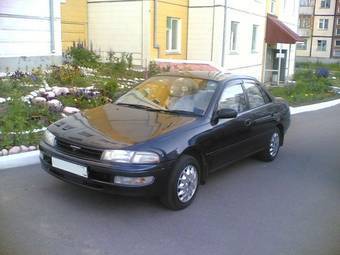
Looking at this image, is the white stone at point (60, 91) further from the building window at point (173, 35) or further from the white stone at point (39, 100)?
Answer: the building window at point (173, 35)

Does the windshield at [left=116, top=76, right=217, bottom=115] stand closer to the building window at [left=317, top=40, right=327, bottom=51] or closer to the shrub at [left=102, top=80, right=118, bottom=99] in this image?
the shrub at [left=102, top=80, right=118, bottom=99]

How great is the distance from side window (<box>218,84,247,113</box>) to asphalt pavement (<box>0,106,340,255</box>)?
3.35 ft

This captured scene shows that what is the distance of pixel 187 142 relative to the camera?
4691 millimetres

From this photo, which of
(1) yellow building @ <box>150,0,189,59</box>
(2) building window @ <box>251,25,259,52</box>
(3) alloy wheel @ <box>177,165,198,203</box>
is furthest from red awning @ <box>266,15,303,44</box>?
(3) alloy wheel @ <box>177,165,198,203</box>

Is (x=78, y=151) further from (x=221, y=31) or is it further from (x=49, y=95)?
(x=221, y=31)

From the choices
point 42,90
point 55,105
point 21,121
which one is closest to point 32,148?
point 21,121

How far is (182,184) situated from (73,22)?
12.6 metres

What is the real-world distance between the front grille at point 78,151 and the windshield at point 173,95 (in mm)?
1264

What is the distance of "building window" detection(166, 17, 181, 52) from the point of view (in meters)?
16.9

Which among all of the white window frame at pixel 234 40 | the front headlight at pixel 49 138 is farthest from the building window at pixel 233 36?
the front headlight at pixel 49 138

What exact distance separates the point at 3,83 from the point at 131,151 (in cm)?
536

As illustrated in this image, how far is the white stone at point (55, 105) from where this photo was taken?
7.66m

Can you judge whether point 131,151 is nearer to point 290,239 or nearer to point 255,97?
point 290,239

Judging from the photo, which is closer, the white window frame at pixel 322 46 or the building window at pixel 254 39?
the building window at pixel 254 39
